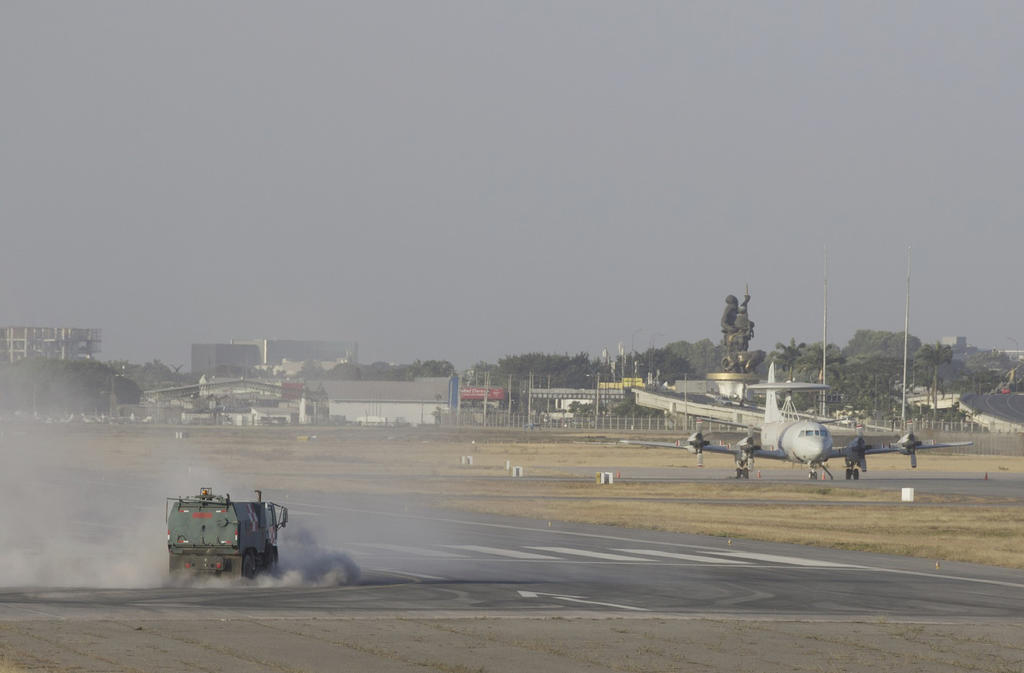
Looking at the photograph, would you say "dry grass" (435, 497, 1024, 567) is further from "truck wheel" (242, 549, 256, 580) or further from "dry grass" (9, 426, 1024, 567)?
"truck wheel" (242, 549, 256, 580)

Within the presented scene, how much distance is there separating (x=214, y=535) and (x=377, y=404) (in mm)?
127784

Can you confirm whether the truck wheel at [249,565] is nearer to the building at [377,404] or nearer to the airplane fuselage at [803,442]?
the building at [377,404]

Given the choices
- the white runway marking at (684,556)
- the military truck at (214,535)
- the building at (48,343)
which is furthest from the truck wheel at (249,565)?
the white runway marking at (684,556)

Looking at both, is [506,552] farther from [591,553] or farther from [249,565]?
[249,565]

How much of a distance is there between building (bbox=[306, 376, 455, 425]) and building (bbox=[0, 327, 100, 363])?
2286 centimetres

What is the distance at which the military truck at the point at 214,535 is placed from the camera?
29.2m

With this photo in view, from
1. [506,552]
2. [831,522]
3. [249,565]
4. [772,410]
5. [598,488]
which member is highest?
[772,410]

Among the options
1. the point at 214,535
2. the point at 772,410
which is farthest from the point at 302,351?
the point at 772,410

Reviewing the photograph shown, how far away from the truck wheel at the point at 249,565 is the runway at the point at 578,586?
0.45m

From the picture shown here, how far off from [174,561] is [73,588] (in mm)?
2940

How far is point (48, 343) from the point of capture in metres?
37.1

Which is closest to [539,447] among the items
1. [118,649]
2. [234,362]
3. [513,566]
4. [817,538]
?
[234,362]

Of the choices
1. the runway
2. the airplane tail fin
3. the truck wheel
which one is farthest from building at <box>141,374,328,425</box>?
the airplane tail fin

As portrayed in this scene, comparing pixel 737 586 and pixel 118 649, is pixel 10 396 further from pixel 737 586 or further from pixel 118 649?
pixel 737 586
